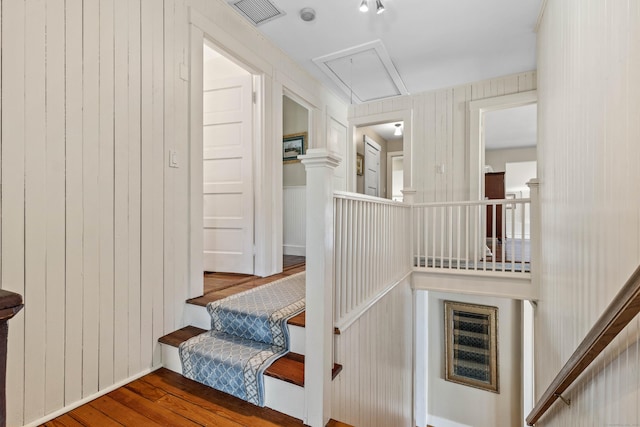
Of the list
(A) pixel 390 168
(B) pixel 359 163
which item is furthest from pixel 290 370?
(A) pixel 390 168

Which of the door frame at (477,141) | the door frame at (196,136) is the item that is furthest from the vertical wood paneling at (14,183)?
the door frame at (477,141)

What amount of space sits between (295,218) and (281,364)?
2.93 m

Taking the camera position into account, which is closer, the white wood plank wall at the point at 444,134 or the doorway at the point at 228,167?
the doorway at the point at 228,167

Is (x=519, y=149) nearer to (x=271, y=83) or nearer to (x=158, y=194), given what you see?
(x=271, y=83)

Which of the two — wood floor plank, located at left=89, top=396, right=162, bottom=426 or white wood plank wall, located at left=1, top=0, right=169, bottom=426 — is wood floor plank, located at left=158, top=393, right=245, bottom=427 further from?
white wood plank wall, located at left=1, top=0, right=169, bottom=426

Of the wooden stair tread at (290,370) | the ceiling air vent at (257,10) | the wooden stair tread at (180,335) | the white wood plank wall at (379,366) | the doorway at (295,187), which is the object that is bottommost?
the white wood plank wall at (379,366)

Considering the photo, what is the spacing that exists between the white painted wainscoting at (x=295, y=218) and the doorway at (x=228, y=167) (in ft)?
5.00

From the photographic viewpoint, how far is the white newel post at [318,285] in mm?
1430

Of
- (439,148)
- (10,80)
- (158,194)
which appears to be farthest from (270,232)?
(439,148)

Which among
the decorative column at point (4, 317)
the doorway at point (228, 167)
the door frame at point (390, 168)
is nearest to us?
the decorative column at point (4, 317)

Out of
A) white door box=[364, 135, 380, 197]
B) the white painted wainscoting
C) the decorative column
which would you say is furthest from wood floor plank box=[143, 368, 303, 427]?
white door box=[364, 135, 380, 197]

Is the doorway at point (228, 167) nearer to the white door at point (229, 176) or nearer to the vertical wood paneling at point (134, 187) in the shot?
the white door at point (229, 176)

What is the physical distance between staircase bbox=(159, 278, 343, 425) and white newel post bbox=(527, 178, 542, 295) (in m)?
2.32

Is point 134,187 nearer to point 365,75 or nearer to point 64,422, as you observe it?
point 64,422
